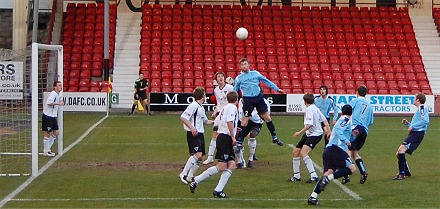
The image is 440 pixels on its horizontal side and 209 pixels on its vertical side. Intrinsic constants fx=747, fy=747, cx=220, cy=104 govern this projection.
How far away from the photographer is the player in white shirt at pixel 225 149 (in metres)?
12.5

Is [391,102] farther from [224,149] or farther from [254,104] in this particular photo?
[224,149]

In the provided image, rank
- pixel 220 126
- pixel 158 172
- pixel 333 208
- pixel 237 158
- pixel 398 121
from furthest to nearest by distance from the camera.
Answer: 1. pixel 398 121
2. pixel 237 158
3. pixel 158 172
4. pixel 220 126
5. pixel 333 208

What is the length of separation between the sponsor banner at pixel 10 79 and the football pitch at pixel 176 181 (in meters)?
1.81

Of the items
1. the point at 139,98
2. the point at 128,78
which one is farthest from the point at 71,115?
the point at 128,78

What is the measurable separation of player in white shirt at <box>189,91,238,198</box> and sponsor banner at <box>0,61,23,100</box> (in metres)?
4.99

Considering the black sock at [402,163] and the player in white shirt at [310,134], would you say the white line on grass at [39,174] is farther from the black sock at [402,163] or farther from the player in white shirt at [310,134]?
the black sock at [402,163]

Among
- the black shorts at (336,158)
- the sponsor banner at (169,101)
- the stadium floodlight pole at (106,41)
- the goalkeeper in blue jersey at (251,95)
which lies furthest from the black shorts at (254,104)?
the stadium floodlight pole at (106,41)

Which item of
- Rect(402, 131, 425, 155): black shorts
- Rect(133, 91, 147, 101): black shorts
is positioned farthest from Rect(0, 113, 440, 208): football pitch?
Rect(133, 91, 147, 101): black shorts

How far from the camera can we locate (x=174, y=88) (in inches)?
1391

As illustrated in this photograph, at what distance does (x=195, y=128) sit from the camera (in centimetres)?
1387

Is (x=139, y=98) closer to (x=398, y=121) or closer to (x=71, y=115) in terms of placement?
(x=71, y=115)

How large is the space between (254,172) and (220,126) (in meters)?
3.40

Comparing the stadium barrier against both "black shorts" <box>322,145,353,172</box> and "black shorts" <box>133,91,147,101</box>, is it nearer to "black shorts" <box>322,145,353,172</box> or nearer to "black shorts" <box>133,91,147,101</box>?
"black shorts" <box>133,91,147,101</box>

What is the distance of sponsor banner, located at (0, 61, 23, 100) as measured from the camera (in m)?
15.4
